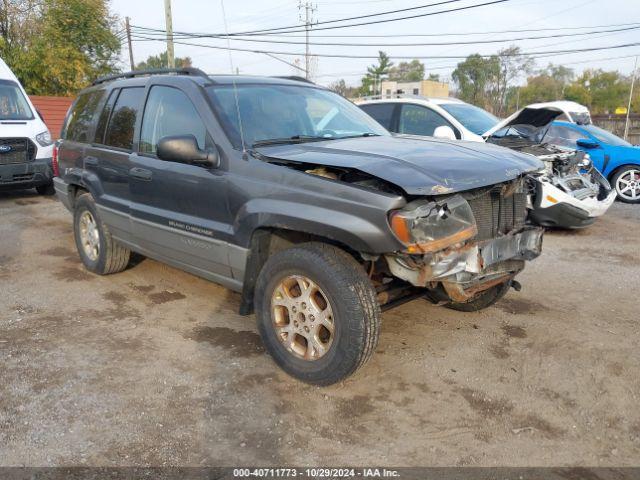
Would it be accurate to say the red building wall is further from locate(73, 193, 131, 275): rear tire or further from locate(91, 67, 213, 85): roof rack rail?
locate(91, 67, 213, 85): roof rack rail

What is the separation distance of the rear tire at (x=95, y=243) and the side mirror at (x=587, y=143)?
8.33 metres

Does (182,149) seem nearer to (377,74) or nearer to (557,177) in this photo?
(557,177)

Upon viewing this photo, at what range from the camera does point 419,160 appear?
323 cm

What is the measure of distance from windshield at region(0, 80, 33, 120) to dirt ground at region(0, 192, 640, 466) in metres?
6.22

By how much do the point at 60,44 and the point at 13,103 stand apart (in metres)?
15.0

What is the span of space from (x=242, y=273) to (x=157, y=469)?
144 cm

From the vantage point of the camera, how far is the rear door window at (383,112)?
29.5 feet

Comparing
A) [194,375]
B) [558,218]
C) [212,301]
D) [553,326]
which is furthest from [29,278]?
[558,218]

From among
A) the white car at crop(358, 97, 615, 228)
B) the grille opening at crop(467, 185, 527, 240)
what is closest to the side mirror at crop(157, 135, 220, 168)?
the grille opening at crop(467, 185, 527, 240)

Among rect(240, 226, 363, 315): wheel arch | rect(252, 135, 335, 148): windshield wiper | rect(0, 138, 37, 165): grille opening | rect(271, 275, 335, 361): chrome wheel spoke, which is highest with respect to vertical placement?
rect(252, 135, 335, 148): windshield wiper

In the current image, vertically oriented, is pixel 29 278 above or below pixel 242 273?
below

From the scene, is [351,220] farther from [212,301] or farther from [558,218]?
[558,218]

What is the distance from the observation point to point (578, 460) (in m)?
2.71

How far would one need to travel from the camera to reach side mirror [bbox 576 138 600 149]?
1005 centimetres
